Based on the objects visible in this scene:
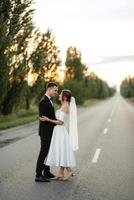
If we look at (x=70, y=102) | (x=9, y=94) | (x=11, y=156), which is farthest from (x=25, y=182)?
(x=9, y=94)

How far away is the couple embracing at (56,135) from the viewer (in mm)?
7555

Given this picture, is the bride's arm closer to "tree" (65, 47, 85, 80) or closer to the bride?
the bride

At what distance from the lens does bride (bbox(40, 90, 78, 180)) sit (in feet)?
24.8

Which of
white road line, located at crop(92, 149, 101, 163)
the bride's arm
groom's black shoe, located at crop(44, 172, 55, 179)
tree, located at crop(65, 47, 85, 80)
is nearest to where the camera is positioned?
the bride's arm

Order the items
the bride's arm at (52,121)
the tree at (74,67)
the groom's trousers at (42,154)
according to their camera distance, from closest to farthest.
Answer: the bride's arm at (52,121)
the groom's trousers at (42,154)
the tree at (74,67)

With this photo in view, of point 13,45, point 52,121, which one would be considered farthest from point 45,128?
point 13,45

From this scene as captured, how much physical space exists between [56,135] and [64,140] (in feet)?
0.61

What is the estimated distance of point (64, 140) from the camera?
764 centimetres

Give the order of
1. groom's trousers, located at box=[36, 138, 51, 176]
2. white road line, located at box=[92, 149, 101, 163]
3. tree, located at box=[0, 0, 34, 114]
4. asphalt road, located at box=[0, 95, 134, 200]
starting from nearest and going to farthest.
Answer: asphalt road, located at box=[0, 95, 134, 200] → groom's trousers, located at box=[36, 138, 51, 176] → white road line, located at box=[92, 149, 101, 163] → tree, located at box=[0, 0, 34, 114]

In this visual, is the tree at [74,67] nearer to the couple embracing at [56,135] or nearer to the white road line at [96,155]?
the white road line at [96,155]

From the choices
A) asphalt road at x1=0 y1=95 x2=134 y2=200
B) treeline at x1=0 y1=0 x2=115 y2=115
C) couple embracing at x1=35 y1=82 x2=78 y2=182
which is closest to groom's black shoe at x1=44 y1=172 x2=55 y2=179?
couple embracing at x1=35 y1=82 x2=78 y2=182

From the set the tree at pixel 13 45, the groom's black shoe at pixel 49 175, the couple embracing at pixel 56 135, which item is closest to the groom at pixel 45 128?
the couple embracing at pixel 56 135

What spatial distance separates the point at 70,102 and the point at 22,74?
18.2m

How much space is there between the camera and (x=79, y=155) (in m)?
10.8
